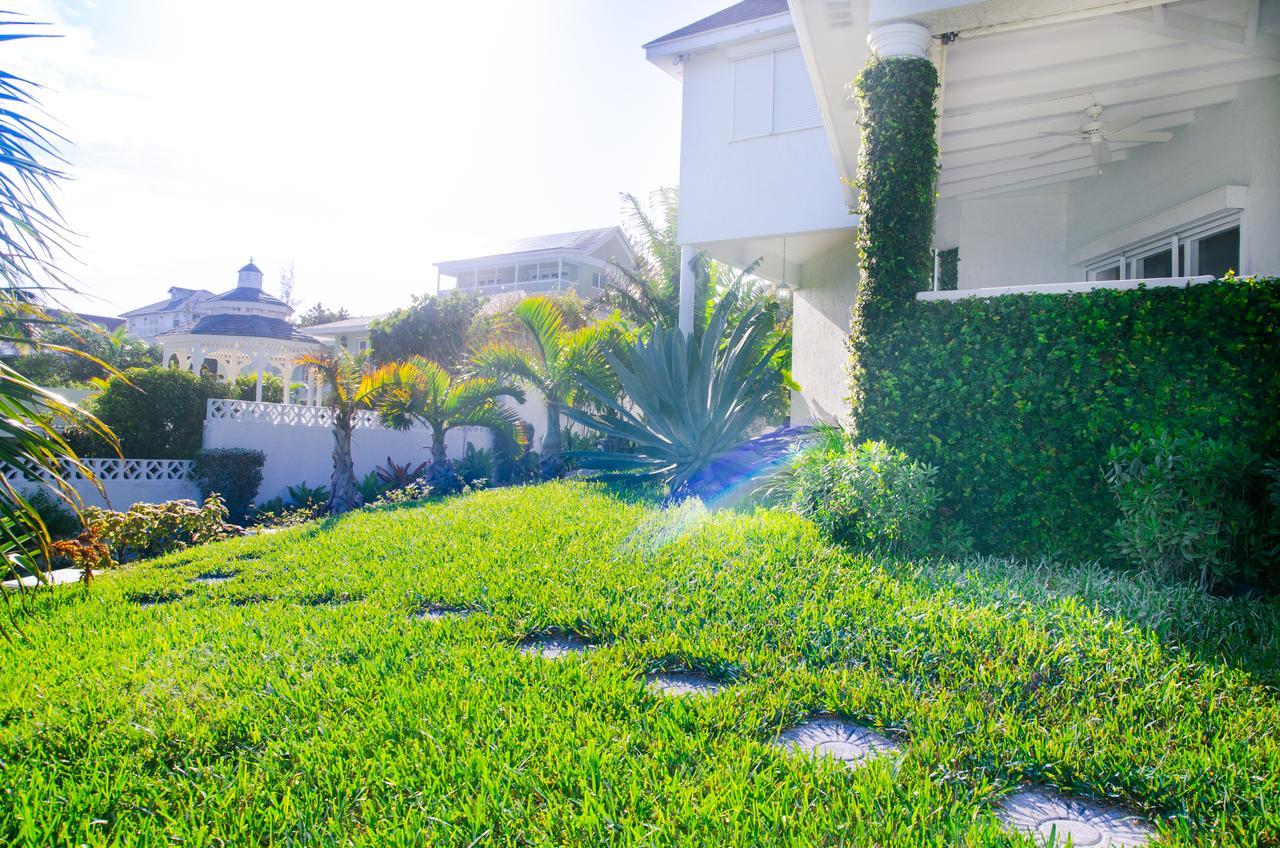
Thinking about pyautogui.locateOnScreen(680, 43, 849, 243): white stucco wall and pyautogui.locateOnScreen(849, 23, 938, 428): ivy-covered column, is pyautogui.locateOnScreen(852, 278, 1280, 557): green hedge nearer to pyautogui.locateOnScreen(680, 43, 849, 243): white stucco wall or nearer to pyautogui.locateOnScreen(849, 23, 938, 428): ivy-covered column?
pyautogui.locateOnScreen(849, 23, 938, 428): ivy-covered column

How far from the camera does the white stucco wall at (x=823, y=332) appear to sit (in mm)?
10422

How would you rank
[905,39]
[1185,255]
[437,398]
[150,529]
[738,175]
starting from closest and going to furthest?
[905,39] → [1185,255] → [150,529] → [738,175] → [437,398]

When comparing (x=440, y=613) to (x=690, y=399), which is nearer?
(x=440, y=613)

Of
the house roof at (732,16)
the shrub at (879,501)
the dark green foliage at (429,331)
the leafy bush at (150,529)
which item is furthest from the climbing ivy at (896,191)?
the dark green foliage at (429,331)

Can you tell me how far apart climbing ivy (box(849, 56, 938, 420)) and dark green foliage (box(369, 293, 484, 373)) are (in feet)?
71.8

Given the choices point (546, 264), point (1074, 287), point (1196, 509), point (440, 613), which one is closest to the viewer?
point (1196, 509)

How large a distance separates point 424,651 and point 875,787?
7.60 ft

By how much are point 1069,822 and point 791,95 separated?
437 inches

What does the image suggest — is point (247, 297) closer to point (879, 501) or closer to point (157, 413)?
point (157, 413)

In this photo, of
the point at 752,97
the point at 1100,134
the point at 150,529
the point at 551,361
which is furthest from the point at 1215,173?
the point at 150,529

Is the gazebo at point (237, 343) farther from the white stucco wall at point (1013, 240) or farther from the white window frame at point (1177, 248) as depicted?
the white window frame at point (1177, 248)

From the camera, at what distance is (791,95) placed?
38.1 feet

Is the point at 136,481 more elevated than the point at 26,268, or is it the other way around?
the point at 26,268

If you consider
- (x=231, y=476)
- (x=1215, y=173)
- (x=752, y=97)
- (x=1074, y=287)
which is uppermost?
(x=752, y=97)
